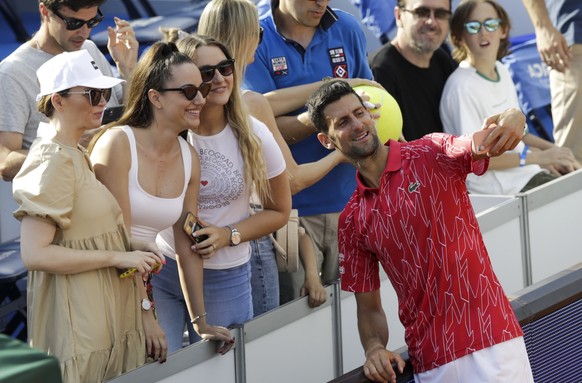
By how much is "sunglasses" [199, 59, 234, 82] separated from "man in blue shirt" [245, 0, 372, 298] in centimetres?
83

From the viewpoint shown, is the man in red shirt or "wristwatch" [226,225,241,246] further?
"wristwatch" [226,225,241,246]

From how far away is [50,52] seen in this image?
173 inches

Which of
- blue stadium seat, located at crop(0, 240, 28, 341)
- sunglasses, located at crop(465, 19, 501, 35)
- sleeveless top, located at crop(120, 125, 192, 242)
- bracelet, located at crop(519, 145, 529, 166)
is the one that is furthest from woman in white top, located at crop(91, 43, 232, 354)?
bracelet, located at crop(519, 145, 529, 166)

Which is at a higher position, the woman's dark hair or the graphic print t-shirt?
the woman's dark hair

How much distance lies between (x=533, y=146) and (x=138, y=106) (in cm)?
357

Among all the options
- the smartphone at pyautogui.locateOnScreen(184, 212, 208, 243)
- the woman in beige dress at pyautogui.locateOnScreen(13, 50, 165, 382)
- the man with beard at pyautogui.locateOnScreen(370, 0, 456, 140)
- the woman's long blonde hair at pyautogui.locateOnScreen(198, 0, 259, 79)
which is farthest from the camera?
the man with beard at pyautogui.locateOnScreen(370, 0, 456, 140)

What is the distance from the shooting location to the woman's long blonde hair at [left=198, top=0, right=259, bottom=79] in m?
4.43

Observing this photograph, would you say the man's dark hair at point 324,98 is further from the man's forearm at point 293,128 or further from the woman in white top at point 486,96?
the woman in white top at point 486,96

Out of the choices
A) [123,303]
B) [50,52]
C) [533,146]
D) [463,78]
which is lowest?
[533,146]

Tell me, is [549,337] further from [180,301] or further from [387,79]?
[387,79]

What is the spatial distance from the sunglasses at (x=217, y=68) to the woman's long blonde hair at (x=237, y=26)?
10.7 inches

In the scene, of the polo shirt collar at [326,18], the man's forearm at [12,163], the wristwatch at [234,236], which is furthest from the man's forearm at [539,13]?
the man's forearm at [12,163]

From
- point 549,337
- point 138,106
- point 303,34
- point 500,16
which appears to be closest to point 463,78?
point 500,16

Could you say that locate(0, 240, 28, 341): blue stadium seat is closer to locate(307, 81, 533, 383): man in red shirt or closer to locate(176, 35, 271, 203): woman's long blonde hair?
locate(176, 35, 271, 203): woman's long blonde hair
